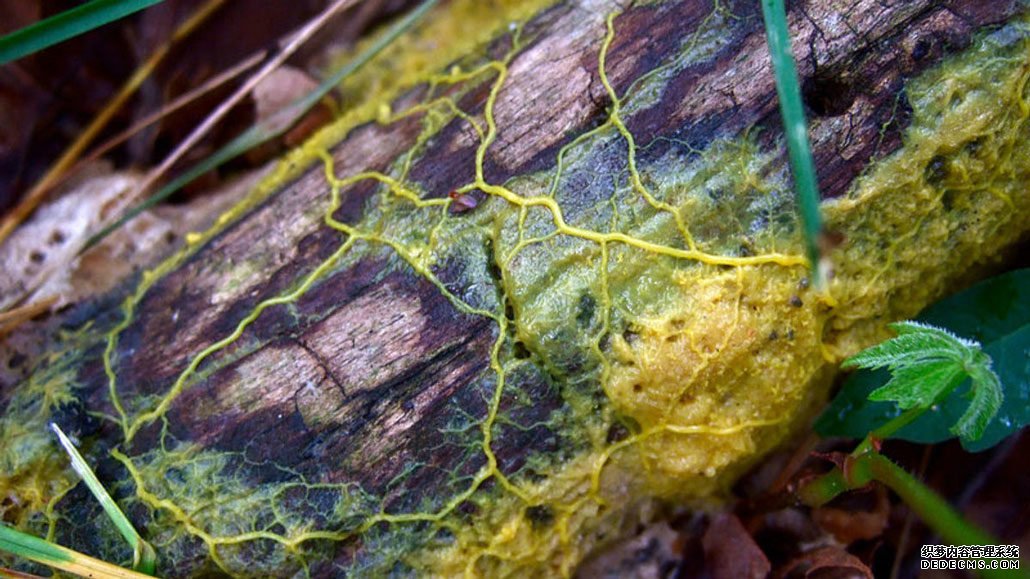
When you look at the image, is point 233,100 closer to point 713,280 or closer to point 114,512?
point 114,512

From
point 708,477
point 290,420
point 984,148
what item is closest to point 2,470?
point 290,420

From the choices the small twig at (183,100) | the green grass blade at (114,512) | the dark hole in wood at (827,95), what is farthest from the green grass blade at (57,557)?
the dark hole in wood at (827,95)

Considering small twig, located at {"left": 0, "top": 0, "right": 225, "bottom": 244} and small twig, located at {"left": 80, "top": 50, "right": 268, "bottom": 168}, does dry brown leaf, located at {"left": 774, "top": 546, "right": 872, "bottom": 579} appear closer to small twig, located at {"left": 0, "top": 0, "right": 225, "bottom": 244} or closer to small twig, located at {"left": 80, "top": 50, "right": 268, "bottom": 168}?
small twig, located at {"left": 80, "top": 50, "right": 268, "bottom": 168}

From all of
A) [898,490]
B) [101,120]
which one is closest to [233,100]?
[101,120]

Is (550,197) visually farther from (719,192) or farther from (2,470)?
(2,470)

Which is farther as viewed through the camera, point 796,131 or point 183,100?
point 183,100

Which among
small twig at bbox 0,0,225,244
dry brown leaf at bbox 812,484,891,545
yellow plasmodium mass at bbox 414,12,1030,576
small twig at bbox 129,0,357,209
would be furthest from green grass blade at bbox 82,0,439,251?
dry brown leaf at bbox 812,484,891,545

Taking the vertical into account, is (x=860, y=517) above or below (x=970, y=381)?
below

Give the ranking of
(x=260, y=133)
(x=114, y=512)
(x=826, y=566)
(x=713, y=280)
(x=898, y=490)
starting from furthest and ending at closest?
(x=260, y=133) → (x=826, y=566) → (x=114, y=512) → (x=713, y=280) → (x=898, y=490)

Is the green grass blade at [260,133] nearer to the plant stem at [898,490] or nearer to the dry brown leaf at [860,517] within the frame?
the plant stem at [898,490]
